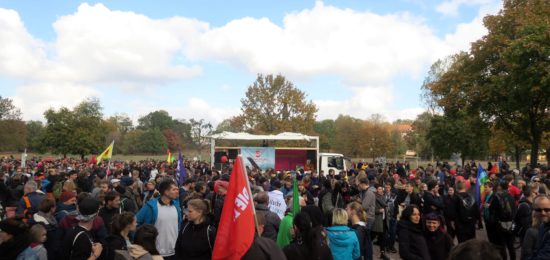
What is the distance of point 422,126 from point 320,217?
5754 centimetres

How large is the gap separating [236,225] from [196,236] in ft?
4.43

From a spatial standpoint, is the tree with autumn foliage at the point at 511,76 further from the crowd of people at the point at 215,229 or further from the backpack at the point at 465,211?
the crowd of people at the point at 215,229

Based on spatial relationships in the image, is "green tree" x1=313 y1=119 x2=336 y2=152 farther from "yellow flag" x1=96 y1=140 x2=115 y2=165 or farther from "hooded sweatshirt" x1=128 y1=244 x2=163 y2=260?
"hooded sweatshirt" x1=128 y1=244 x2=163 y2=260

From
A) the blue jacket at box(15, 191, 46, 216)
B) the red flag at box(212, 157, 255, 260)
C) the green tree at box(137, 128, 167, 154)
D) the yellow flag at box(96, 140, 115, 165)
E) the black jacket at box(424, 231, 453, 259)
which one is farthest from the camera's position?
the green tree at box(137, 128, 167, 154)

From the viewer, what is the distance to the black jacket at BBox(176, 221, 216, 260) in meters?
5.34

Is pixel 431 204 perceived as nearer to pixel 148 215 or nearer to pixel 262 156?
pixel 148 215

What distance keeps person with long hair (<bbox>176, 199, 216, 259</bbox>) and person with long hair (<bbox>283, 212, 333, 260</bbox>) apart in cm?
95

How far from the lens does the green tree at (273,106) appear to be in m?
45.8

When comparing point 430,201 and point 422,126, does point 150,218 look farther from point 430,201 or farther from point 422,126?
point 422,126

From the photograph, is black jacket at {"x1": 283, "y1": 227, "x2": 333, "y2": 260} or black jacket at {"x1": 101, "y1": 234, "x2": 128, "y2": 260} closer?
black jacket at {"x1": 101, "y1": 234, "x2": 128, "y2": 260}

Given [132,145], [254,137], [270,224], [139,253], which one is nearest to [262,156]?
[254,137]

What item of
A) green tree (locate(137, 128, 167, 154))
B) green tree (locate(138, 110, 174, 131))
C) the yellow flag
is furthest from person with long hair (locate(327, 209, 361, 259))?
green tree (locate(138, 110, 174, 131))

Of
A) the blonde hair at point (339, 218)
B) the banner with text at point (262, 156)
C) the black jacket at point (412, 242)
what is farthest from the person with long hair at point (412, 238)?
the banner with text at point (262, 156)

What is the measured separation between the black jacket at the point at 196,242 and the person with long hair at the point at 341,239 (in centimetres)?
144
